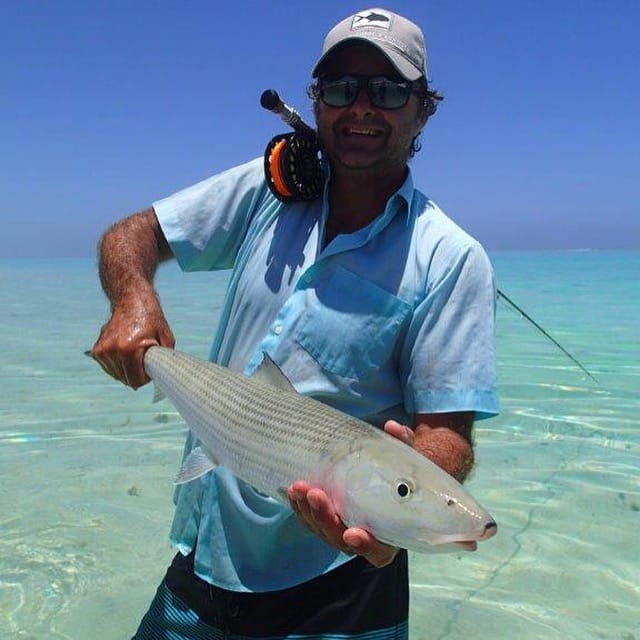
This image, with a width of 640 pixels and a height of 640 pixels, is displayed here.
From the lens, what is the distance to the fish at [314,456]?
183 centimetres

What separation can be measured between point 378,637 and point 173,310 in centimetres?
1952

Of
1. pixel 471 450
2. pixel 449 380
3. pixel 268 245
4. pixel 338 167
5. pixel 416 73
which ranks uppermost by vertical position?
pixel 416 73

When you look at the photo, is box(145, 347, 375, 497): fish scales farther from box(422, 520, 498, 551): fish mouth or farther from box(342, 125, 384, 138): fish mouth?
box(342, 125, 384, 138): fish mouth

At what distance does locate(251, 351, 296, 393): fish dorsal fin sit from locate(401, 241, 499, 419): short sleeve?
451 millimetres

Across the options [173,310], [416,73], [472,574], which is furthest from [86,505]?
[173,310]

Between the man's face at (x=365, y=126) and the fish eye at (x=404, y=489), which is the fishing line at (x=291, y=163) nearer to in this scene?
the man's face at (x=365, y=126)

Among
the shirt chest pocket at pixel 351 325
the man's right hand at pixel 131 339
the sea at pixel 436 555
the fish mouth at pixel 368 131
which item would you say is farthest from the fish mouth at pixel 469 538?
the sea at pixel 436 555

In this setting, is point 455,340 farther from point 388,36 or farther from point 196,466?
point 388,36

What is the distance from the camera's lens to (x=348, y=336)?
2.60m

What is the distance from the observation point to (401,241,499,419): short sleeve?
2523mm

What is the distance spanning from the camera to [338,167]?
110 inches

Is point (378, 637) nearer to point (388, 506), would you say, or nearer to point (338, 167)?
point (388, 506)

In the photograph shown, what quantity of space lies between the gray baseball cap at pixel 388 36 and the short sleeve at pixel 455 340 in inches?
27.4

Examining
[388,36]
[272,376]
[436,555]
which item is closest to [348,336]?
[272,376]
